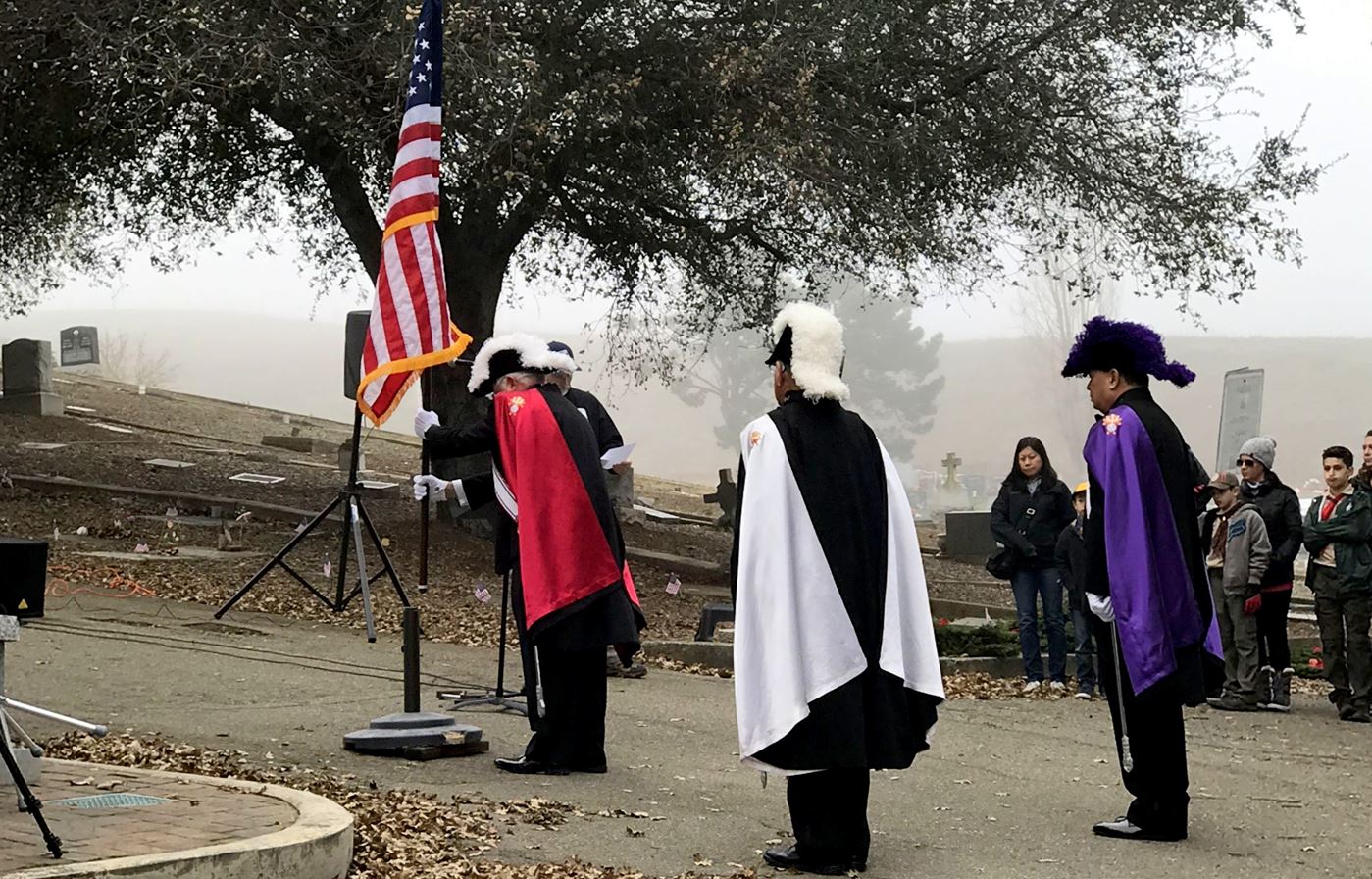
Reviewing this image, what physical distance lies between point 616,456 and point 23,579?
16.9 feet

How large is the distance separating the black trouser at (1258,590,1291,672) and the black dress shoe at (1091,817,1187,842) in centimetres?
514

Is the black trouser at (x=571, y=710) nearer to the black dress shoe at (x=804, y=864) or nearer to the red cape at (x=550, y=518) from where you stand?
the red cape at (x=550, y=518)

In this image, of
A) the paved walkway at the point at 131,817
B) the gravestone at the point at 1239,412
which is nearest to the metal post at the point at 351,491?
the paved walkway at the point at 131,817

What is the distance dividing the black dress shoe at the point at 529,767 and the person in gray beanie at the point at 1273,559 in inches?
230

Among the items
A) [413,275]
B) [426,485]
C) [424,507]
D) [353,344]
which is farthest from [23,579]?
[353,344]

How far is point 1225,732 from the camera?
10.8 meters

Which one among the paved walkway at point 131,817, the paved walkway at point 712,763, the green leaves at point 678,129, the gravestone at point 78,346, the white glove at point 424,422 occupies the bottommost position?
the paved walkway at point 712,763

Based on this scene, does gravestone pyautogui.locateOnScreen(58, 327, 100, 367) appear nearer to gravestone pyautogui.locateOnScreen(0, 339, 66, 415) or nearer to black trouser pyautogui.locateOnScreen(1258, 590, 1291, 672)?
gravestone pyautogui.locateOnScreen(0, 339, 66, 415)

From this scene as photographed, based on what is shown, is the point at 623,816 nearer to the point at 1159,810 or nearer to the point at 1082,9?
the point at 1159,810

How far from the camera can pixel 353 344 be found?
12.7 meters

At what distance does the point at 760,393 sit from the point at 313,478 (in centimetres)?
7708

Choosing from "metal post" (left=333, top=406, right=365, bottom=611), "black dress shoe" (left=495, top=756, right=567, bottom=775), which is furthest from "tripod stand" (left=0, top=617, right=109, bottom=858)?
"metal post" (left=333, top=406, right=365, bottom=611)

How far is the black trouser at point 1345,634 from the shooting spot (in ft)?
37.7

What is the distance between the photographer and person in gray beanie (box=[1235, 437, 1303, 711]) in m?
11.9
